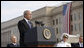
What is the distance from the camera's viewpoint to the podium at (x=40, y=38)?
5.02 metres

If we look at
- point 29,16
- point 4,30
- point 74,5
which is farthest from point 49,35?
point 4,30

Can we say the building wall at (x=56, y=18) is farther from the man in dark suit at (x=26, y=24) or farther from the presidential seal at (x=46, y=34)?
the presidential seal at (x=46, y=34)

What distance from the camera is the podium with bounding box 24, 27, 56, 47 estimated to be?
502 cm

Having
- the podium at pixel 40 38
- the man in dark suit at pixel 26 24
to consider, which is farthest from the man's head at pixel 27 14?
the podium at pixel 40 38

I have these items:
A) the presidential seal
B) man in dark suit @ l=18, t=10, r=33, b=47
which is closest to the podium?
the presidential seal

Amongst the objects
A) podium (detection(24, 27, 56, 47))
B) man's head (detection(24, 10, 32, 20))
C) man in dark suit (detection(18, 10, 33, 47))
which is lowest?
podium (detection(24, 27, 56, 47))

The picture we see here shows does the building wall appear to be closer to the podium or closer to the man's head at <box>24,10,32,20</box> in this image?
the man's head at <box>24,10,32,20</box>

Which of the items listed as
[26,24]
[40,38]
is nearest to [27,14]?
[26,24]

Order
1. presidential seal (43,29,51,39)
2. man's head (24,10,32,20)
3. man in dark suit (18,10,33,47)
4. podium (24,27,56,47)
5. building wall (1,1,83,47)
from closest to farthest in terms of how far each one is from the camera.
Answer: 1. podium (24,27,56,47)
2. presidential seal (43,29,51,39)
3. man in dark suit (18,10,33,47)
4. man's head (24,10,32,20)
5. building wall (1,1,83,47)

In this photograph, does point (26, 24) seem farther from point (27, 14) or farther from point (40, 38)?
point (40, 38)

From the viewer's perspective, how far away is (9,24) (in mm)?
97375

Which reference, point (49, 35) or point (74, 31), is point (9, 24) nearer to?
point (74, 31)

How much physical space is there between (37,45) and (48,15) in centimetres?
7300

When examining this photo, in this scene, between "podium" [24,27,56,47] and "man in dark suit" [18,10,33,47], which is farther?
"man in dark suit" [18,10,33,47]
